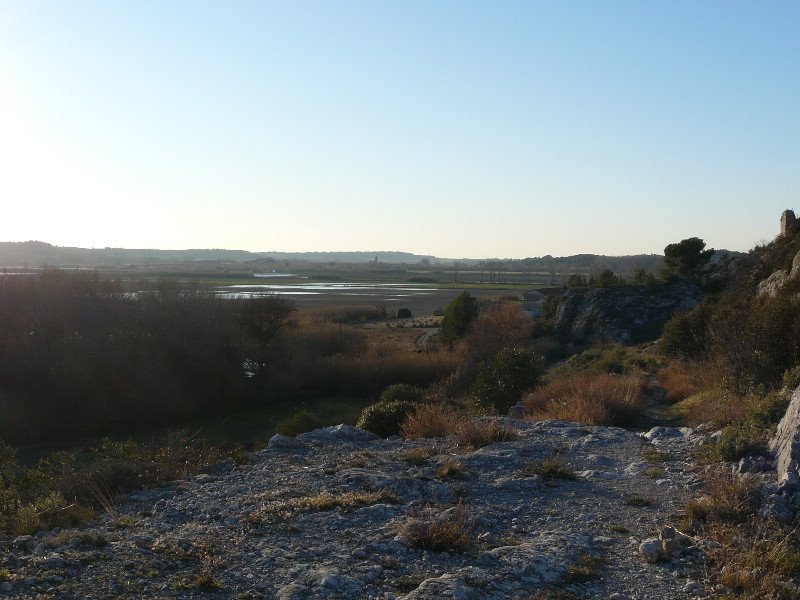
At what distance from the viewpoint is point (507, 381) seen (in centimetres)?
2117

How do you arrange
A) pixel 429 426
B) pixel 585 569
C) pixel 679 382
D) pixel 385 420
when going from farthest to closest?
1. pixel 679 382
2. pixel 385 420
3. pixel 429 426
4. pixel 585 569

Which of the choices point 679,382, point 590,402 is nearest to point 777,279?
point 679,382

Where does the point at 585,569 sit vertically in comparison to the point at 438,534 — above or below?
below

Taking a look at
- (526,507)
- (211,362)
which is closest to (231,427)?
(211,362)

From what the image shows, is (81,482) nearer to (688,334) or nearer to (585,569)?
(585,569)

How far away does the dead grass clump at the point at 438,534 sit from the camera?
7629mm

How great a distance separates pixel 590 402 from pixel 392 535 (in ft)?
31.1

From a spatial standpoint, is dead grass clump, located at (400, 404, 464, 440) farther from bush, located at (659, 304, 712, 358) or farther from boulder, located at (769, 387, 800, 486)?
bush, located at (659, 304, 712, 358)

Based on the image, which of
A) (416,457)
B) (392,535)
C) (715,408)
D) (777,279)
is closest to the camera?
(392,535)

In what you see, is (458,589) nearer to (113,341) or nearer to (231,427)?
(231,427)

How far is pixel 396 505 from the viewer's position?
9180mm

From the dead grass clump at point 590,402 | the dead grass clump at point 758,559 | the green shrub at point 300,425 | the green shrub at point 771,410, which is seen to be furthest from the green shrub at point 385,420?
the dead grass clump at point 758,559

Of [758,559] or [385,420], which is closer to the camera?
[758,559]

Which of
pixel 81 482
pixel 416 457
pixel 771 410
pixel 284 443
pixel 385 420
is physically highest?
pixel 771 410
